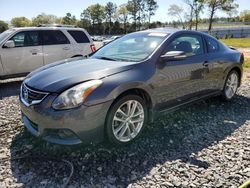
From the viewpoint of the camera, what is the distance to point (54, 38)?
788cm

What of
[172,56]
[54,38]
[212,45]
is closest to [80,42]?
[54,38]

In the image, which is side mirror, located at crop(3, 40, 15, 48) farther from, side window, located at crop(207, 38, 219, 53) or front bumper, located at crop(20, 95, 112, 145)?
side window, located at crop(207, 38, 219, 53)

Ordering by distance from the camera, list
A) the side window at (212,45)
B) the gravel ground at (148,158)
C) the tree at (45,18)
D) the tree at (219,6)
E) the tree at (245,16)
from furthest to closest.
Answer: the tree at (245,16) < the tree at (45,18) < the tree at (219,6) < the side window at (212,45) < the gravel ground at (148,158)

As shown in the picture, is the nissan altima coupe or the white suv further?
the white suv

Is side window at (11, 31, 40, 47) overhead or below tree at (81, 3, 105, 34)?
below

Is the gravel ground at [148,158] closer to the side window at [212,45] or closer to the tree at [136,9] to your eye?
the side window at [212,45]

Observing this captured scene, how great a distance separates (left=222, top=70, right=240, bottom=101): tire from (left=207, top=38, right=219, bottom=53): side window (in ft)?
2.35

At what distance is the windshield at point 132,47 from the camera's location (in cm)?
393

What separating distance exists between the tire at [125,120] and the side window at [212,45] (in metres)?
2.04

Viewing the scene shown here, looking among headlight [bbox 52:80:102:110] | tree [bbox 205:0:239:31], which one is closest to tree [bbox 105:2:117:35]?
tree [bbox 205:0:239:31]

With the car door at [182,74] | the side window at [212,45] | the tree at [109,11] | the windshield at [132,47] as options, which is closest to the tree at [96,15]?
the tree at [109,11]

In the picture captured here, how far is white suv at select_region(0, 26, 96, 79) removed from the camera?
7121 mm

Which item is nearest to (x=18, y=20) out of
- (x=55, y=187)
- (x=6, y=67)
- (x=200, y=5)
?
(x=200, y=5)

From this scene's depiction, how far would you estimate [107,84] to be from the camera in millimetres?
3172
